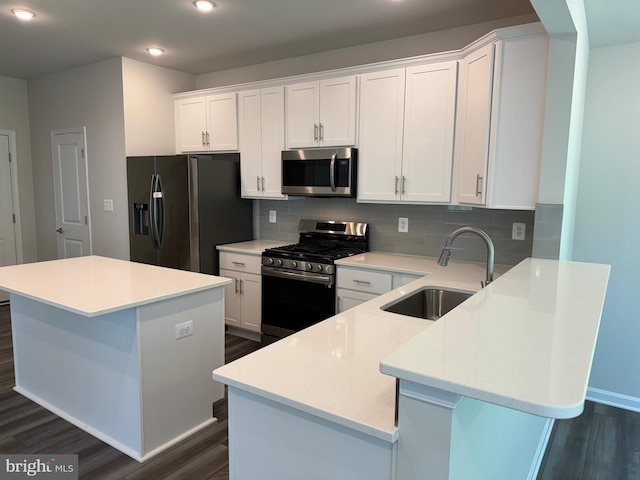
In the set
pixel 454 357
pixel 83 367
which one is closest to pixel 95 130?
pixel 83 367

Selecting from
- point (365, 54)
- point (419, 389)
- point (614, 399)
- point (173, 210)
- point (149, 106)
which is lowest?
point (614, 399)

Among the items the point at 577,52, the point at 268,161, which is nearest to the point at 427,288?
the point at 577,52

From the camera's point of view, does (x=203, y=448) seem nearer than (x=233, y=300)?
Yes

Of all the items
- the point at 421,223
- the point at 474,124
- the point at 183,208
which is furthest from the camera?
the point at 183,208

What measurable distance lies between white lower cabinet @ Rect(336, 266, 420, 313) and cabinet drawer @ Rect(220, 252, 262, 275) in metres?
0.85

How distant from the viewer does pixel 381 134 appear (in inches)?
132

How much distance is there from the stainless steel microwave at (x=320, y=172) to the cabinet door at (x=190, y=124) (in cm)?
110

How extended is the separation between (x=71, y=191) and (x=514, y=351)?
17.0 feet

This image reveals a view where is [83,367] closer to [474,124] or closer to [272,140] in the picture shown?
[272,140]

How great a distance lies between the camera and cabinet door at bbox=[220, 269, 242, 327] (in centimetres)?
403

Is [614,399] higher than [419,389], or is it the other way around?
[419,389]

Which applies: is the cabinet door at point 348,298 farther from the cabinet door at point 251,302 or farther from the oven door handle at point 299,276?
the cabinet door at point 251,302

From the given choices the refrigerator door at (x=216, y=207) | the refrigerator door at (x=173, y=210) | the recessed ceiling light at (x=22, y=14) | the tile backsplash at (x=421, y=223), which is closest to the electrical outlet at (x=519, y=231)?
the tile backsplash at (x=421, y=223)

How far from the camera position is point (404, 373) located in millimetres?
924
